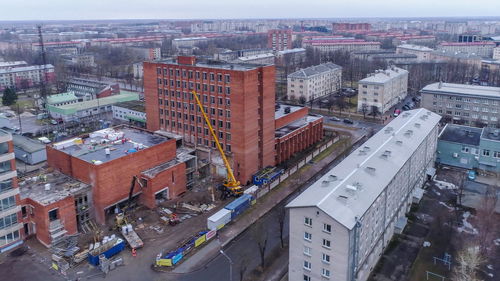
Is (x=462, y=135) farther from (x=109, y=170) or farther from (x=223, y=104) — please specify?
(x=109, y=170)

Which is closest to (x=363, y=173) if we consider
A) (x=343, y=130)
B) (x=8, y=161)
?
(x=8, y=161)

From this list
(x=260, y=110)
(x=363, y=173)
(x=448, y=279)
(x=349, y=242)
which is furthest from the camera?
(x=260, y=110)

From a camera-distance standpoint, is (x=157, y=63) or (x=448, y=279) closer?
(x=448, y=279)

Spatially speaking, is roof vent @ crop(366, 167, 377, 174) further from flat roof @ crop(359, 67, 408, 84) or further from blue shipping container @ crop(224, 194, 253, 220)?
flat roof @ crop(359, 67, 408, 84)

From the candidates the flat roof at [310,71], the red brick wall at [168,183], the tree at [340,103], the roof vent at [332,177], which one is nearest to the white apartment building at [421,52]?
the flat roof at [310,71]

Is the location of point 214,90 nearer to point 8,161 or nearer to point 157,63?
point 157,63

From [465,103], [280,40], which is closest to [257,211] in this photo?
[465,103]

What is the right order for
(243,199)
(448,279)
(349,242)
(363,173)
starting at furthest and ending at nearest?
(243,199) < (363,173) < (448,279) < (349,242)
